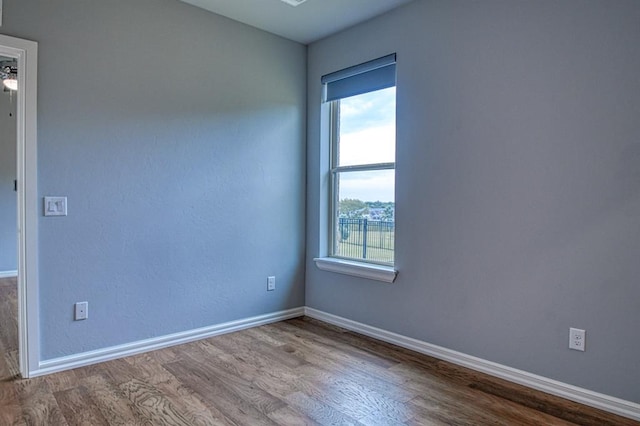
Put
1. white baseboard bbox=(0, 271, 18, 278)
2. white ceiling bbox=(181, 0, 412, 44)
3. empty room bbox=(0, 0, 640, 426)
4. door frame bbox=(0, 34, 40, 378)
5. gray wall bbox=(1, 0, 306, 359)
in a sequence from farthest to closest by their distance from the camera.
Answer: white baseboard bbox=(0, 271, 18, 278)
white ceiling bbox=(181, 0, 412, 44)
gray wall bbox=(1, 0, 306, 359)
door frame bbox=(0, 34, 40, 378)
empty room bbox=(0, 0, 640, 426)

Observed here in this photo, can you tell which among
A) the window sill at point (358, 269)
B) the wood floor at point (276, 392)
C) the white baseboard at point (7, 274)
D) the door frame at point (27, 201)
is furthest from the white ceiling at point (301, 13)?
the white baseboard at point (7, 274)

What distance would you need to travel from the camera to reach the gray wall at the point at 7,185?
5.90 metres

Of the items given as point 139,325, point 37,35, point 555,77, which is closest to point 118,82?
point 37,35

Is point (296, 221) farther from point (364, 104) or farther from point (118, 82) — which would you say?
point (118, 82)

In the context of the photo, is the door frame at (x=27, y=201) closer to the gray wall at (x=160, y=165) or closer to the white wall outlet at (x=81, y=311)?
the gray wall at (x=160, y=165)

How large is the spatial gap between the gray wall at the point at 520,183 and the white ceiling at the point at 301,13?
0.18m

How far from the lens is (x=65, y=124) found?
8.43 feet

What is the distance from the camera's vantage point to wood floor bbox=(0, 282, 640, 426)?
205 cm

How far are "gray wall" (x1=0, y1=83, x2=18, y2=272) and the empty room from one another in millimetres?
3166

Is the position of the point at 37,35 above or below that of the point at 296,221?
above

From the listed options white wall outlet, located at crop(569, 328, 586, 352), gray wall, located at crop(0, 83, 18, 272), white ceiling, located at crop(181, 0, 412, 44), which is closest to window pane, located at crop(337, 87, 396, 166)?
white ceiling, located at crop(181, 0, 412, 44)

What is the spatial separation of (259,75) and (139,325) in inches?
88.2

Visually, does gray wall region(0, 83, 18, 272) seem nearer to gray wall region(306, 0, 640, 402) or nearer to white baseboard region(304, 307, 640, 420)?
white baseboard region(304, 307, 640, 420)

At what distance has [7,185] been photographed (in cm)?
602
